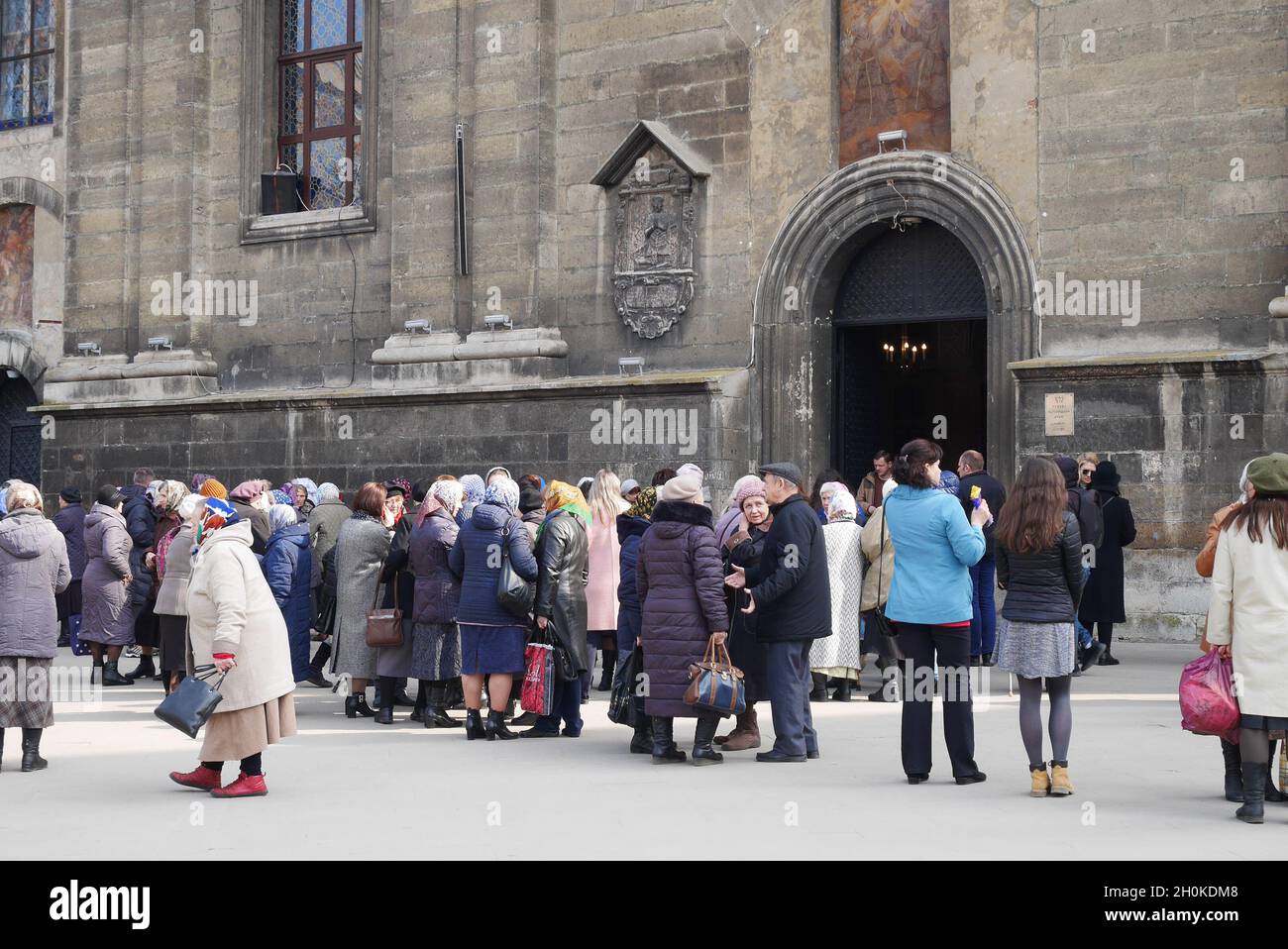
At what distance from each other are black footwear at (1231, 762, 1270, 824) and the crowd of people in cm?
1

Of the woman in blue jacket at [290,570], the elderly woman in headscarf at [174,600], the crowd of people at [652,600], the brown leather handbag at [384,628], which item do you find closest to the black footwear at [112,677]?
the crowd of people at [652,600]

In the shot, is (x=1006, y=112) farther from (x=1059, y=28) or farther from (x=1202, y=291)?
(x=1202, y=291)

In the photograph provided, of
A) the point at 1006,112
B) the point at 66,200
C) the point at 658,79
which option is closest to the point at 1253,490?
the point at 1006,112

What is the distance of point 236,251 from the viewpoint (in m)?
22.5

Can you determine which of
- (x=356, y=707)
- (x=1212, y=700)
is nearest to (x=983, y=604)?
(x=356, y=707)

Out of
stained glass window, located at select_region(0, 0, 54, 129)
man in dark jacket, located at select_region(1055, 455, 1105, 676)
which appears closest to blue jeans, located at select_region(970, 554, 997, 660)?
man in dark jacket, located at select_region(1055, 455, 1105, 676)

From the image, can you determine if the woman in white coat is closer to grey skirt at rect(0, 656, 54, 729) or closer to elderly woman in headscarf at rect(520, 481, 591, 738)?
elderly woman in headscarf at rect(520, 481, 591, 738)

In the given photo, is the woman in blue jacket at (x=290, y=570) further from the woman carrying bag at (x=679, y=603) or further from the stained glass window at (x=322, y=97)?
the stained glass window at (x=322, y=97)

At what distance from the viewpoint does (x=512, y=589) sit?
36.2ft

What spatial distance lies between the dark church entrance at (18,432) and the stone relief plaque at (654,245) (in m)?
10.4

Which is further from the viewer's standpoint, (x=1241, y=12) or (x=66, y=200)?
(x=66, y=200)

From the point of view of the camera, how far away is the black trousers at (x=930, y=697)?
9211 mm

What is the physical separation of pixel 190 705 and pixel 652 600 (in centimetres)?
266

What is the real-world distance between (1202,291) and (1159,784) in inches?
311
